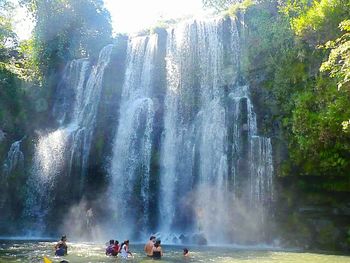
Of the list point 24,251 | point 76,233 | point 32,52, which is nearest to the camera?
point 24,251

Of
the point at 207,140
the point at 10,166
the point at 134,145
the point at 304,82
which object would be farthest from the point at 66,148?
the point at 304,82

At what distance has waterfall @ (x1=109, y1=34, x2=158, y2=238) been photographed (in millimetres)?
26375

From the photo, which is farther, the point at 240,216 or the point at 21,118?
the point at 21,118

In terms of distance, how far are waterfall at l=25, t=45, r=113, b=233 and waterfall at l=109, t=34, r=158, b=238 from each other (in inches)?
84.2

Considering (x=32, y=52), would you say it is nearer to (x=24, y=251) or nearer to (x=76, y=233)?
(x=76, y=233)

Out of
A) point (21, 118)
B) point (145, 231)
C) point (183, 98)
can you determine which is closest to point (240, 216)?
point (145, 231)

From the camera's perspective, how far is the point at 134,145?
93.3ft

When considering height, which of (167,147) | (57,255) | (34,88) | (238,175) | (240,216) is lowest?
(57,255)

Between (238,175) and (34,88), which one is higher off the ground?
(34,88)

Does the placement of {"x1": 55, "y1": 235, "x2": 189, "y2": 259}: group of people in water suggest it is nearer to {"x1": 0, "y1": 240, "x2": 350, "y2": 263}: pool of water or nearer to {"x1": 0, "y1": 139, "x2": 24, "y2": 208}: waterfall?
{"x1": 0, "y1": 240, "x2": 350, "y2": 263}: pool of water

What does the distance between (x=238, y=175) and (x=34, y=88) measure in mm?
19615

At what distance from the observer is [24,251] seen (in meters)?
17.8

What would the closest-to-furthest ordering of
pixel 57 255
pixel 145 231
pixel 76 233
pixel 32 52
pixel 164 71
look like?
pixel 57 255 < pixel 145 231 < pixel 76 233 < pixel 164 71 < pixel 32 52

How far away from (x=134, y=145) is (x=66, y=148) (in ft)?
16.1
